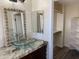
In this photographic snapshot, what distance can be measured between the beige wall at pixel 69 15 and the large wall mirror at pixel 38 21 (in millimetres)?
2323

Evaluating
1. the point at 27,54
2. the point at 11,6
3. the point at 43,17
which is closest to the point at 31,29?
the point at 43,17

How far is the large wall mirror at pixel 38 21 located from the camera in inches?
98.7

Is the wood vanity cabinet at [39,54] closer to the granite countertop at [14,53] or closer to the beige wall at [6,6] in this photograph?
the granite countertop at [14,53]

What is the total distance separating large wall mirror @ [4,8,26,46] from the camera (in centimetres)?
204

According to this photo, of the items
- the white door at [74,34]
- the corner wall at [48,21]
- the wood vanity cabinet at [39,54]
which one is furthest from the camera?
the white door at [74,34]

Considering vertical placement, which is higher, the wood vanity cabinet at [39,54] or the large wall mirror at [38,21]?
the large wall mirror at [38,21]

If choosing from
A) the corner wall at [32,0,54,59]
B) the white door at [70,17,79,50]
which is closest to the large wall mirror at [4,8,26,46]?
the corner wall at [32,0,54,59]

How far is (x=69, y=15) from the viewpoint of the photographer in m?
4.43

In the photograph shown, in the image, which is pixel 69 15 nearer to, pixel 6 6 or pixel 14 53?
pixel 6 6

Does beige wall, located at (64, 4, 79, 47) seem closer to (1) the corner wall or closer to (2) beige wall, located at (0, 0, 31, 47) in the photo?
(1) the corner wall

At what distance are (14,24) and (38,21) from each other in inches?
27.2

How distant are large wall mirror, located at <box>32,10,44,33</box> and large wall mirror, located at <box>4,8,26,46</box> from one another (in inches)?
12.3

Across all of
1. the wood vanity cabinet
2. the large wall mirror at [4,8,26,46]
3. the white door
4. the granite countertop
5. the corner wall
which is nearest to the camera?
the granite countertop

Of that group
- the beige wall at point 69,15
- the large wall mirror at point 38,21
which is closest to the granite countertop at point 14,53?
the large wall mirror at point 38,21
